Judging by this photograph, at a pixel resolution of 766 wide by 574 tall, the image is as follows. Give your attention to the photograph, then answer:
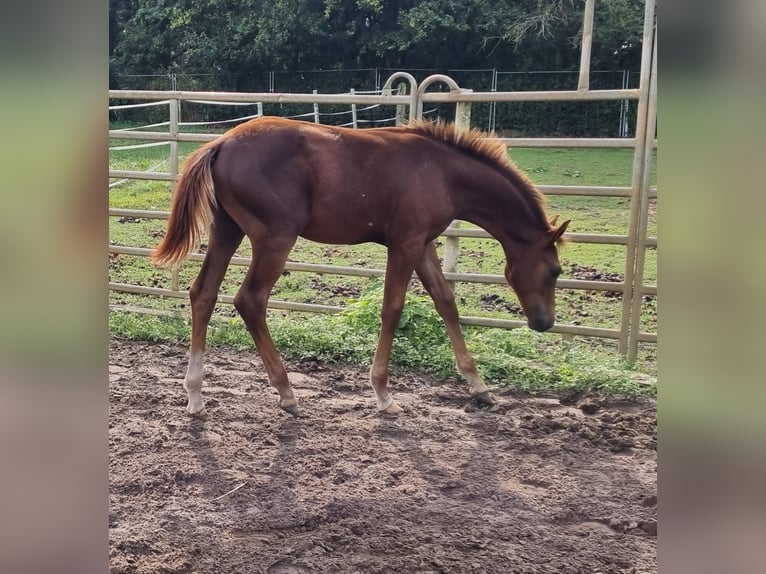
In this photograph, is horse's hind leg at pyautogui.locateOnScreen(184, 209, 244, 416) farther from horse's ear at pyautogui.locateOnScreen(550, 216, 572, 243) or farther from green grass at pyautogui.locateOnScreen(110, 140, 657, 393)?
horse's ear at pyautogui.locateOnScreen(550, 216, 572, 243)

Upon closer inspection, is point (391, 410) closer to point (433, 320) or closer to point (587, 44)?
point (433, 320)

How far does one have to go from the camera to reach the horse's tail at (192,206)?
143 inches

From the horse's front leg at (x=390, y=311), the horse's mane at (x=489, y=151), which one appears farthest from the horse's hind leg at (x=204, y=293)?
the horse's mane at (x=489, y=151)

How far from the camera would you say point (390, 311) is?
3904 millimetres

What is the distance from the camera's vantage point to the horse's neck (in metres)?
3.96

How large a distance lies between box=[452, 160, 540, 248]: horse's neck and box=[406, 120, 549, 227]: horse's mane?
0.03 m

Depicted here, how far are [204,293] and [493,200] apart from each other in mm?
1676

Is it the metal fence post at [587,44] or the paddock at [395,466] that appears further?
the metal fence post at [587,44]

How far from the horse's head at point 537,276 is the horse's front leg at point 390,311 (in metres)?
0.62

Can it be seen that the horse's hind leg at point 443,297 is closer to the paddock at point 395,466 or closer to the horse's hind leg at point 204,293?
the paddock at point 395,466

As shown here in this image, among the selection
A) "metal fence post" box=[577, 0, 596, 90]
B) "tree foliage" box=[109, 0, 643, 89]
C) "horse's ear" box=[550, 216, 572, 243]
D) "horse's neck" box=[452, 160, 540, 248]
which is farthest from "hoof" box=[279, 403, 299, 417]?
"tree foliage" box=[109, 0, 643, 89]

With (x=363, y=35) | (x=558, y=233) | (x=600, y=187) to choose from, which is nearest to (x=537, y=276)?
(x=558, y=233)
